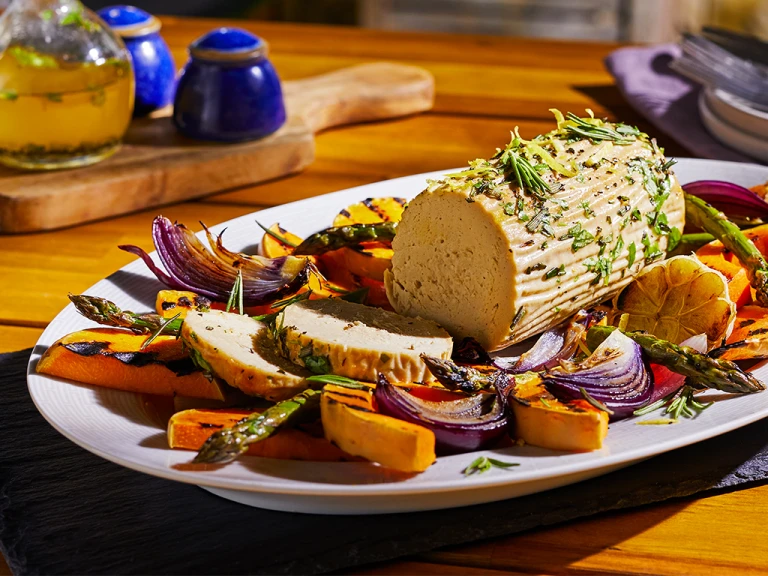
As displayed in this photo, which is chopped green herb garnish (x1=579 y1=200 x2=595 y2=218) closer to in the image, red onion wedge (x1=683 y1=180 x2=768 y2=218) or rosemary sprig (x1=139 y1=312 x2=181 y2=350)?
red onion wedge (x1=683 y1=180 x2=768 y2=218)

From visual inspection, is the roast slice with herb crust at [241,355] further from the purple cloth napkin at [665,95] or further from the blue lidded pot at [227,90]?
the purple cloth napkin at [665,95]

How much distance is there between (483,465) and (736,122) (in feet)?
8.63

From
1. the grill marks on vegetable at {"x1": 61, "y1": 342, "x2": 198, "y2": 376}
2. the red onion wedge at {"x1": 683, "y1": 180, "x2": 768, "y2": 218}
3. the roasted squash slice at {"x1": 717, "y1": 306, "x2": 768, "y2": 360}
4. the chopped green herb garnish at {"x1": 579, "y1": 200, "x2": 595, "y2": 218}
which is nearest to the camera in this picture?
the grill marks on vegetable at {"x1": 61, "y1": 342, "x2": 198, "y2": 376}

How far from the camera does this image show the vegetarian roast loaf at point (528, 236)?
227 cm

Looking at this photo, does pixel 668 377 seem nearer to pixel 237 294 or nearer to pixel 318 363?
pixel 318 363

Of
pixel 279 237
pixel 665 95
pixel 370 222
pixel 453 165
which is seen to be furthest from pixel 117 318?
pixel 665 95

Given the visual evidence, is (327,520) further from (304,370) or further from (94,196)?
(94,196)

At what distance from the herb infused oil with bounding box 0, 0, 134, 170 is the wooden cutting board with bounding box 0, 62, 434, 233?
9cm

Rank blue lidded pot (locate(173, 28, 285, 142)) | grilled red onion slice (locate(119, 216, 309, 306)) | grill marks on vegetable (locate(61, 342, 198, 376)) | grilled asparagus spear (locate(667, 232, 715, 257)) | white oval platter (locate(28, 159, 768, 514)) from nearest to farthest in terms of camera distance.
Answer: white oval platter (locate(28, 159, 768, 514)) < grill marks on vegetable (locate(61, 342, 198, 376)) < grilled red onion slice (locate(119, 216, 309, 306)) < grilled asparagus spear (locate(667, 232, 715, 257)) < blue lidded pot (locate(173, 28, 285, 142))

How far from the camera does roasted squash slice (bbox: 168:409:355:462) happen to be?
1843mm

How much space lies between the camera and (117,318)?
2.30 m

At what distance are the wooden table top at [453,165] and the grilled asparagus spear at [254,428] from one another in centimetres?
32

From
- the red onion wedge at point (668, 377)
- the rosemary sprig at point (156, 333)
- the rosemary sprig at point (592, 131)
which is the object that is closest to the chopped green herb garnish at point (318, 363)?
the rosemary sprig at point (156, 333)

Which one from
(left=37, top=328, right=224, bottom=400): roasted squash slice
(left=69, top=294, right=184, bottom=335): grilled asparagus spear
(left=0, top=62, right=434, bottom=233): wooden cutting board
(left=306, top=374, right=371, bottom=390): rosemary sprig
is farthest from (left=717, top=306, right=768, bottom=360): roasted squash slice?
(left=0, top=62, right=434, bottom=233): wooden cutting board
